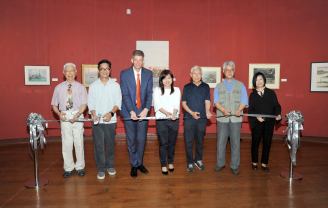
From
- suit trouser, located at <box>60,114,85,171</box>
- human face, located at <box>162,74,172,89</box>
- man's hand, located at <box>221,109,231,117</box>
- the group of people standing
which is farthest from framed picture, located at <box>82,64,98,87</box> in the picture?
man's hand, located at <box>221,109,231,117</box>

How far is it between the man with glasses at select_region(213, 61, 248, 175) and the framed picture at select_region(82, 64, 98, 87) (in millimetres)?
4447

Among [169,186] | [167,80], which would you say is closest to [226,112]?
[167,80]

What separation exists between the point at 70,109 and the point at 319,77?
24.1 ft

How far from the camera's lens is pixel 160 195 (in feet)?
9.86

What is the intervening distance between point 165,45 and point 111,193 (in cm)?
511

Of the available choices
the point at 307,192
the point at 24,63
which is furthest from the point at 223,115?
the point at 24,63

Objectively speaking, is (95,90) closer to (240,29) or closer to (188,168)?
(188,168)

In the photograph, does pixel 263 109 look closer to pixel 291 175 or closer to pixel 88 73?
pixel 291 175

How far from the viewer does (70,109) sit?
3627 mm

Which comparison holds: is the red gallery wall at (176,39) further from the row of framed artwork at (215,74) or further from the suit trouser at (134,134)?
the suit trouser at (134,134)

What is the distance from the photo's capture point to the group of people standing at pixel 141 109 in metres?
3.58

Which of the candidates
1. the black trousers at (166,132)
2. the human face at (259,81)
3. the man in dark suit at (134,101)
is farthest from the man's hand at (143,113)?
the human face at (259,81)

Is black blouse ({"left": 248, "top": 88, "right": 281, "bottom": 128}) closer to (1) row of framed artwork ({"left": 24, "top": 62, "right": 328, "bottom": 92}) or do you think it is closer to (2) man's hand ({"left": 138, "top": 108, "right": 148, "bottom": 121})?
(2) man's hand ({"left": 138, "top": 108, "right": 148, "bottom": 121})

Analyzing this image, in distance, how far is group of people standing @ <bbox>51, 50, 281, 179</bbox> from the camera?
3584 mm
